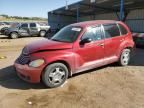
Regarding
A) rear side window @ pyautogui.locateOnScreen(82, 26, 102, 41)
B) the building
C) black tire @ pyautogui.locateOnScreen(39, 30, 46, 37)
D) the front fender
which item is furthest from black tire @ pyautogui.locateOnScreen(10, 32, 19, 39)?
the front fender

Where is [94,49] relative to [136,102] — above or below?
above

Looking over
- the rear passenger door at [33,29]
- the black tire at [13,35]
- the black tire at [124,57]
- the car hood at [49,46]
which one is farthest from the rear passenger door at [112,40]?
the rear passenger door at [33,29]

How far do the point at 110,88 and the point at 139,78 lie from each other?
1.30m

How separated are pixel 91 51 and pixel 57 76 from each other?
4.62 feet

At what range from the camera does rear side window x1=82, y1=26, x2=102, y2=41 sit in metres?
6.26

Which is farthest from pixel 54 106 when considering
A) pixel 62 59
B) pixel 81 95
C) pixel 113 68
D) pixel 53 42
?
pixel 113 68

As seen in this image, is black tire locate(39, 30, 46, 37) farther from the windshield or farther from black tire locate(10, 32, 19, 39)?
the windshield

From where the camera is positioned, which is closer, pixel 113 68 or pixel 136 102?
pixel 136 102

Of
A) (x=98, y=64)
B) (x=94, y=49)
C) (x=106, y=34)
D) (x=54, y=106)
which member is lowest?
(x=54, y=106)

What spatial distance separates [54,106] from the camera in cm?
443

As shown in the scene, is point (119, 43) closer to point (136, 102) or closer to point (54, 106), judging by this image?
point (136, 102)

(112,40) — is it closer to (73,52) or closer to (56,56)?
(73,52)

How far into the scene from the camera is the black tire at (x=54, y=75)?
17.7 ft

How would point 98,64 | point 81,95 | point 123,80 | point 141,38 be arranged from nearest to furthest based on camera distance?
point 81,95
point 123,80
point 98,64
point 141,38
